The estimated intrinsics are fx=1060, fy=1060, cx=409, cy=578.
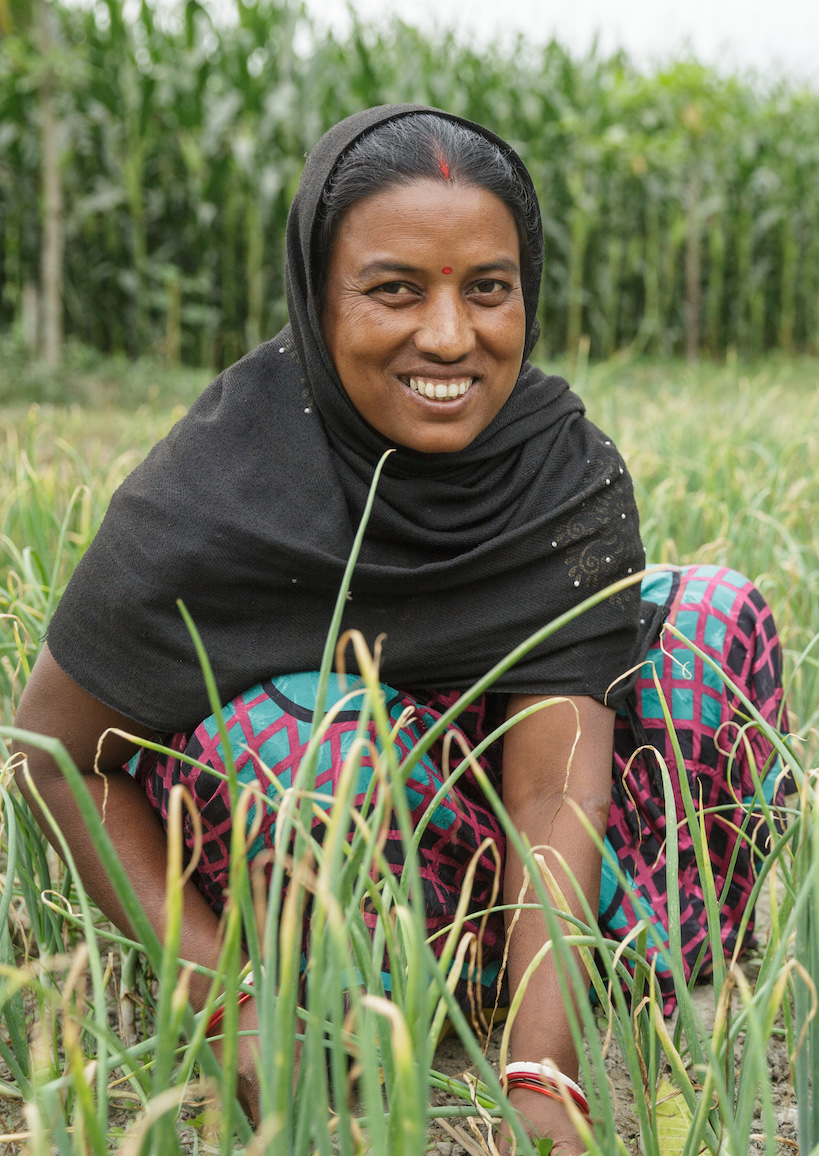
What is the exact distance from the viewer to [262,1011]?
633 millimetres

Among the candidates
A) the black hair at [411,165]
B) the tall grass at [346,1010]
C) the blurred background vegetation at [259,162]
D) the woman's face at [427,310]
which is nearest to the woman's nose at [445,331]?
the woman's face at [427,310]

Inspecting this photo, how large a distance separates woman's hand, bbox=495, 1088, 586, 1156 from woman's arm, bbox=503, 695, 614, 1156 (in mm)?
76

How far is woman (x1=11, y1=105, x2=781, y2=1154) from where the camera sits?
1.17 m

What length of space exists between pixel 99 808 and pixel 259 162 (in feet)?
20.1

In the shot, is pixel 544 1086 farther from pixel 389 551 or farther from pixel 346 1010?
pixel 389 551

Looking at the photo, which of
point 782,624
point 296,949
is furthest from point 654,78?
point 296,949

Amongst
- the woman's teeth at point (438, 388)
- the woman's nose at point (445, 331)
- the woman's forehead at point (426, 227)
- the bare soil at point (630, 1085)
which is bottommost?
the bare soil at point (630, 1085)

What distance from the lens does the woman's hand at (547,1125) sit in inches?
35.7

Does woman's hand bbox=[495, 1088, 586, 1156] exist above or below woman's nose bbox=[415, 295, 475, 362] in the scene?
below

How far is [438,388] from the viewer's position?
118cm

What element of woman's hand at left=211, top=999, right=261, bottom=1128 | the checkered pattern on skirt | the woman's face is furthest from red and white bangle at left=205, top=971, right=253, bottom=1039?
the woman's face

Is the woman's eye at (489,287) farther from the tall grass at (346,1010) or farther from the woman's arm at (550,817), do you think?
the tall grass at (346,1010)

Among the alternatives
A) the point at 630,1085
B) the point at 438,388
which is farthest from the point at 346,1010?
the point at 438,388

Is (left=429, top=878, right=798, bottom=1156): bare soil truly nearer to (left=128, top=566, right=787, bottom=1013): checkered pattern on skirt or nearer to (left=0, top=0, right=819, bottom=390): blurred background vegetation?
(left=128, top=566, right=787, bottom=1013): checkered pattern on skirt
